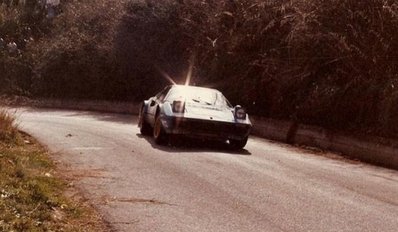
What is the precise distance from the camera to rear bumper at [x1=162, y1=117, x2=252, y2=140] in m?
11.7

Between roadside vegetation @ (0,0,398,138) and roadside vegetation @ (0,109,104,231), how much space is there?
7530 mm

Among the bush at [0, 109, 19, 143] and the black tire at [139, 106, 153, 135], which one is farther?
the black tire at [139, 106, 153, 135]

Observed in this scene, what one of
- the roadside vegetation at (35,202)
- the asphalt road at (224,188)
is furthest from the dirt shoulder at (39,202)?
the asphalt road at (224,188)

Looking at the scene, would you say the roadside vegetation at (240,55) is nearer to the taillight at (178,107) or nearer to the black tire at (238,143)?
the black tire at (238,143)

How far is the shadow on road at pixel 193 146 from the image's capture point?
11633 mm

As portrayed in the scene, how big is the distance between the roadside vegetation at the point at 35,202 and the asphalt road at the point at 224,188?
1.02 feet

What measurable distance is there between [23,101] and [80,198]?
23.8 metres

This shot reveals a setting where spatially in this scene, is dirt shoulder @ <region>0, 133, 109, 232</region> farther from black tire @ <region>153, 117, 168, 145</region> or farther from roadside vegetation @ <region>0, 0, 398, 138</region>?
roadside vegetation @ <region>0, 0, 398, 138</region>

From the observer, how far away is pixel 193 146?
12.3 m

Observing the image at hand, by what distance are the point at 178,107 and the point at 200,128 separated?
0.72 meters

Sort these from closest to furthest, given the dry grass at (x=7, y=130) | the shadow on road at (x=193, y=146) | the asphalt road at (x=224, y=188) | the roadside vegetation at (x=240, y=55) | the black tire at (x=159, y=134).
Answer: the asphalt road at (x=224, y=188) → the dry grass at (x=7, y=130) → the shadow on road at (x=193, y=146) → the black tire at (x=159, y=134) → the roadside vegetation at (x=240, y=55)

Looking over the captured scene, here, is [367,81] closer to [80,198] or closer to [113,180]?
[113,180]

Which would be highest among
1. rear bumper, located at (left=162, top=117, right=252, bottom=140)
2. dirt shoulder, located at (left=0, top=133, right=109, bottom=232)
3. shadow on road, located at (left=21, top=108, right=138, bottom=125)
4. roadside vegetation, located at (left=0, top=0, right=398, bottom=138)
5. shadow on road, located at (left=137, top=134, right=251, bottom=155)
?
roadside vegetation, located at (left=0, top=0, right=398, bottom=138)

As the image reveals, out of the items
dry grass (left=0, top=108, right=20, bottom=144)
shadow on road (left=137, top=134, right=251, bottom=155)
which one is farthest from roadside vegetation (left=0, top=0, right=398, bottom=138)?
dry grass (left=0, top=108, right=20, bottom=144)
